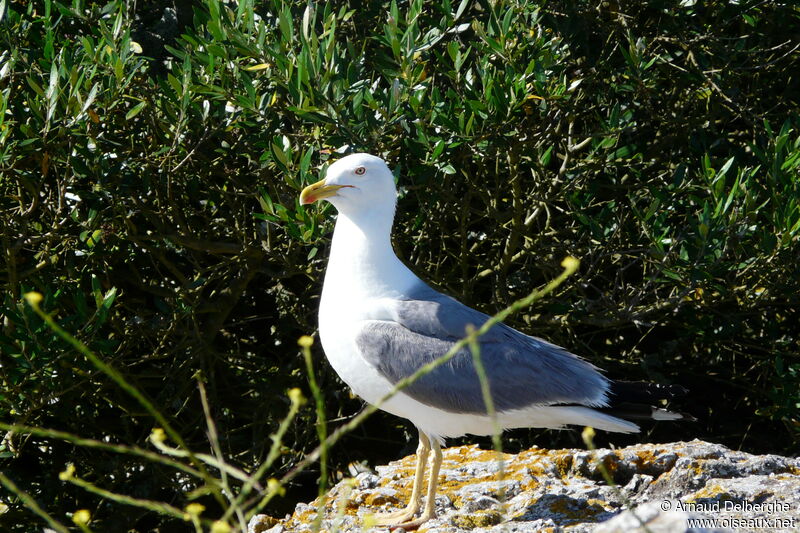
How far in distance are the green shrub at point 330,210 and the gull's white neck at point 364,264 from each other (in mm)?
177

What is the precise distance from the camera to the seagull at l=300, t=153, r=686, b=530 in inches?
161

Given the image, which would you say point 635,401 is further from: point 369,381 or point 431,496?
point 369,381

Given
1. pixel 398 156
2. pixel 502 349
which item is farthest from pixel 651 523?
pixel 398 156

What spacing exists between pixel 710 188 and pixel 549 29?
52.6 inches

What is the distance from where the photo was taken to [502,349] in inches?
168

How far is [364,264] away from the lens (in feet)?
14.2

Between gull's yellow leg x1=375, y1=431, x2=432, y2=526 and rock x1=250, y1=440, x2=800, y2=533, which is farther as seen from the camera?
gull's yellow leg x1=375, y1=431, x2=432, y2=526

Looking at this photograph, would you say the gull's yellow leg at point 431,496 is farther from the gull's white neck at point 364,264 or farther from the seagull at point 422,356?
the gull's white neck at point 364,264

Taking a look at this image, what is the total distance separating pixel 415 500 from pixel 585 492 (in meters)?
0.72

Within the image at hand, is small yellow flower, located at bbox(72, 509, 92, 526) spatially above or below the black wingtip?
above

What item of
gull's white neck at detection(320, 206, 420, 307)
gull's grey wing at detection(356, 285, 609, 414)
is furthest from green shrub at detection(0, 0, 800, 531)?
gull's grey wing at detection(356, 285, 609, 414)

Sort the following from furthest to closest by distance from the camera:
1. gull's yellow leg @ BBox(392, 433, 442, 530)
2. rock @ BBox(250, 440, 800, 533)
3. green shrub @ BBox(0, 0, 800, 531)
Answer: green shrub @ BBox(0, 0, 800, 531) < gull's yellow leg @ BBox(392, 433, 442, 530) < rock @ BBox(250, 440, 800, 533)

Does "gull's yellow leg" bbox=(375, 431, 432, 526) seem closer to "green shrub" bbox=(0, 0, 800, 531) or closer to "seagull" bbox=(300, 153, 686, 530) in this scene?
"seagull" bbox=(300, 153, 686, 530)

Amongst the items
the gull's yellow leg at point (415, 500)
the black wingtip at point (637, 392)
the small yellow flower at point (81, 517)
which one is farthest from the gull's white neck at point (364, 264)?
the small yellow flower at point (81, 517)
